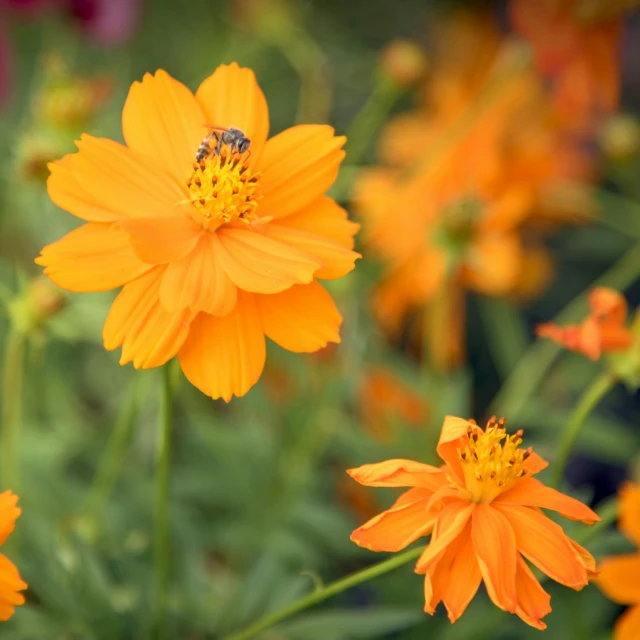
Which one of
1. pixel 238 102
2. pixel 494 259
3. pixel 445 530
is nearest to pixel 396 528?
pixel 445 530

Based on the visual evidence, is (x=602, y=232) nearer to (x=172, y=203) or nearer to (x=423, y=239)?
Answer: (x=423, y=239)

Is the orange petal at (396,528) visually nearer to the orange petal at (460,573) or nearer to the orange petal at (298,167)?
the orange petal at (460,573)

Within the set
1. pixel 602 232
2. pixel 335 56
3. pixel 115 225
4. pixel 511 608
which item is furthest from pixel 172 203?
pixel 335 56

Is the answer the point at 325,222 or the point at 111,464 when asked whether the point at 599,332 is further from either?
the point at 111,464

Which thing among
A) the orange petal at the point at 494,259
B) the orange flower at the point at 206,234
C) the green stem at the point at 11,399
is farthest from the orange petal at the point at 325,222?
the orange petal at the point at 494,259

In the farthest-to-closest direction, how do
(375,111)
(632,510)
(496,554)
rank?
1. (375,111)
2. (632,510)
3. (496,554)

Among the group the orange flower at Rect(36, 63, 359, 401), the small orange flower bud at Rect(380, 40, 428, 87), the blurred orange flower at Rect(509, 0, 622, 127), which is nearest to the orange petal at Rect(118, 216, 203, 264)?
the orange flower at Rect(36, 63, 359, 401)
